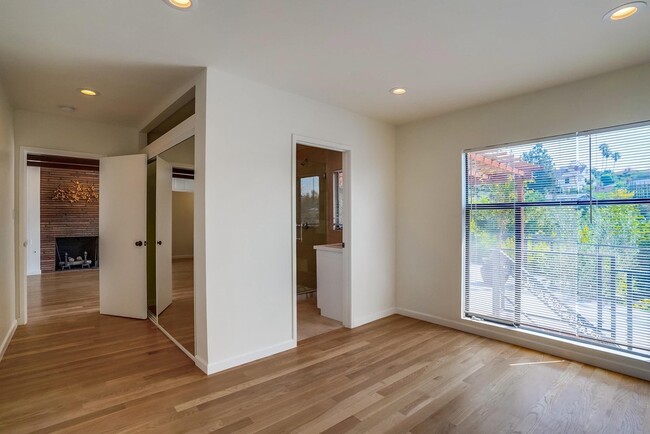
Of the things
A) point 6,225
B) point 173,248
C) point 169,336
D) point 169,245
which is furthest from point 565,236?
point 6,225

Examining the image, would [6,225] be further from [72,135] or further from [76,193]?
[76,193]

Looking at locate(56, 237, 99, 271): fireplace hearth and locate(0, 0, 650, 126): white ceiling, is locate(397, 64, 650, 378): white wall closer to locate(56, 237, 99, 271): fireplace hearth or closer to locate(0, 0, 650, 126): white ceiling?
locate(0, 0, 650, 126): white ceiling

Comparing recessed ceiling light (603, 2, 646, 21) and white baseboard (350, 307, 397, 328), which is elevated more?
recessed ceiling light (603, 2, 646, 21)

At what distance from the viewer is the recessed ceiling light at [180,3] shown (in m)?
1.87

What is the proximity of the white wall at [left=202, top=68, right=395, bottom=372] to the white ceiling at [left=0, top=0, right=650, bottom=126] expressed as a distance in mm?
242

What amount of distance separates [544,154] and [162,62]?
3.63 m

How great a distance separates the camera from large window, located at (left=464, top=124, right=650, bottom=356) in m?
2.72

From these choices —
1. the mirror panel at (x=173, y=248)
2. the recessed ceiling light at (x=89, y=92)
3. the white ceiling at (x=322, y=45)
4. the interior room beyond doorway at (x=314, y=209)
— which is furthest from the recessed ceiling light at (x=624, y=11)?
the recessed ceiling light at (x=89, y=92)

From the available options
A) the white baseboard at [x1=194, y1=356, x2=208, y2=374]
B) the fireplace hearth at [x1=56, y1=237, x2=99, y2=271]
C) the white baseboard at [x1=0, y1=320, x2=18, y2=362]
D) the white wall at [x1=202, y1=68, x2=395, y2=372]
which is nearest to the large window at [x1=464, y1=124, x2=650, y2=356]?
the white wall at [x1=202, y1=68, x2=395, y2=372]

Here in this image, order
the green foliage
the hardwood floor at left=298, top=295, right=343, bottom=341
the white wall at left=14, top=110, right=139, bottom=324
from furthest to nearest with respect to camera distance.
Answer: the white wall at left=14, top=110, right=139, bottom=324 → the hardwood floor at left=298, top=295, right=343, bottom=341 → the green foliage

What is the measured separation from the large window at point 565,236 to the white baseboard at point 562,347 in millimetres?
87

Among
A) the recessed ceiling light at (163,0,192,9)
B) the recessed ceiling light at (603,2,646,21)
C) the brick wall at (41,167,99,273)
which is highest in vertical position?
the recessed ceiling light at (603,2,646,21)

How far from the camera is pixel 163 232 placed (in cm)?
427

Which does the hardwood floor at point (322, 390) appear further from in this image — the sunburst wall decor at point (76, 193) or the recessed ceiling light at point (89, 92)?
the sunburst wall decor at point (76, 193)
